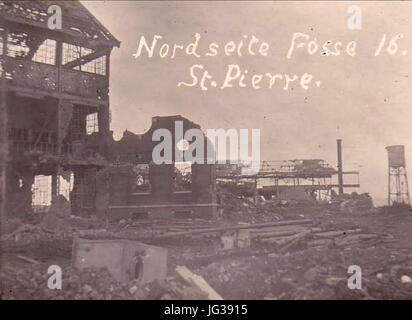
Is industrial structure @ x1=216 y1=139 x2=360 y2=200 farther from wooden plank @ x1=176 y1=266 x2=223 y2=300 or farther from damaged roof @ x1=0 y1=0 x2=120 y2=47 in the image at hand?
wooden plank @ x1=176 y1=266 x2=223 y2=300

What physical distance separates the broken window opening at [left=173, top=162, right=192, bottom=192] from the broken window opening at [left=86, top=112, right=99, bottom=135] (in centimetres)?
502

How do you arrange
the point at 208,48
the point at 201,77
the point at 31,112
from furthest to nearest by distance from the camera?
the point at 31,112
the point at 201,77
the point at 208,48

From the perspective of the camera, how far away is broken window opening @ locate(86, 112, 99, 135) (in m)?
22.6

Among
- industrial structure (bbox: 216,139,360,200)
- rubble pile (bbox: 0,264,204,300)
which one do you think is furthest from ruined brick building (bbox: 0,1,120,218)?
industrial structure (bbox: 216,139,360,200)

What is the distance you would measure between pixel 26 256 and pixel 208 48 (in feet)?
27.8

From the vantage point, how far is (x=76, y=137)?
2125cm

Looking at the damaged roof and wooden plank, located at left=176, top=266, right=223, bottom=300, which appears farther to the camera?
the damaged roof

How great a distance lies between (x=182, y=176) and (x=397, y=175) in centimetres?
2129

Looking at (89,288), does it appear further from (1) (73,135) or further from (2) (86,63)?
(2) (86,63)

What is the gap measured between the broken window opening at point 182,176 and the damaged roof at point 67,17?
814cm

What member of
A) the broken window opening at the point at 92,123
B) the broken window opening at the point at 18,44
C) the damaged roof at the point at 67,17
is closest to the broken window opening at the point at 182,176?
the broken window opening at the point at 92,123

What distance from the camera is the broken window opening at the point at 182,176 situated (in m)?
24.3
